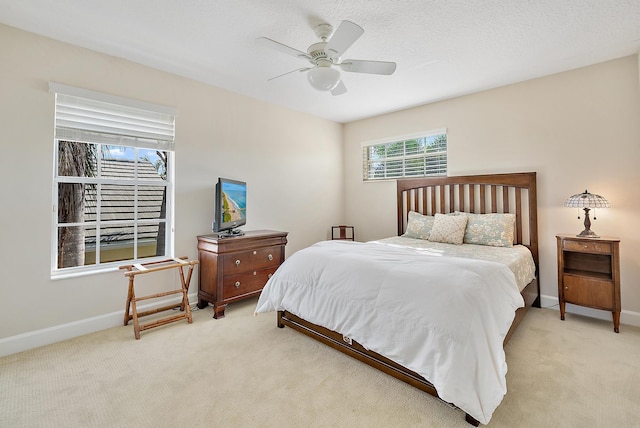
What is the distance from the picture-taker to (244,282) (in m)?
3.24

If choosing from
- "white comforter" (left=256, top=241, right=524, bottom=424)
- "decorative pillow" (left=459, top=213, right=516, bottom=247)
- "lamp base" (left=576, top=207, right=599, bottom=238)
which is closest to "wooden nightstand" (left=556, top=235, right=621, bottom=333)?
"lamp base" (left=576, top=207, right=599, bottom=238)

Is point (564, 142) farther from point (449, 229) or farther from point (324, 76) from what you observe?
point (324, 76)

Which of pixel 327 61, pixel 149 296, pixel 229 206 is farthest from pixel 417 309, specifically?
pixel 149 296

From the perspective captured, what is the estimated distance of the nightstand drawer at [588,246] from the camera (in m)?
2.67

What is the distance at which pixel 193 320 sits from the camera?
297 centimetres

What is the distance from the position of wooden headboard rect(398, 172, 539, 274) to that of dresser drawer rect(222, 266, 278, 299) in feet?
7.32

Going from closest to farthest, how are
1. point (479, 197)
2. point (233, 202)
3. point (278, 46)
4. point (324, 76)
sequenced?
point (278, 46) → point (324, 76) → point (233, 202) → point (479, 197)

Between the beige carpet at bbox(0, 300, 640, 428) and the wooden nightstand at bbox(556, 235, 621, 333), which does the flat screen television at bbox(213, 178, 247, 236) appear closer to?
the beige carpet at bbox(0, 300, 640, 428)

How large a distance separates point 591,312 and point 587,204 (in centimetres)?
118

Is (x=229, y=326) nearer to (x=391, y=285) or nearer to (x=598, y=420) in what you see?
(x=391, y=285)

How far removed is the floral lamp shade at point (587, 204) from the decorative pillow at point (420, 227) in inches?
56.2

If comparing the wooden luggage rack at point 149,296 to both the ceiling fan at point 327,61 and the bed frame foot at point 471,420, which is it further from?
the bed frame foot at point 471,420

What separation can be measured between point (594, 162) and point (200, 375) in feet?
13.8

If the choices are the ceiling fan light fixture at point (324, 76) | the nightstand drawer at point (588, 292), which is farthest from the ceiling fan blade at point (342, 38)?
the nightstand drawer at point (588, 292)
